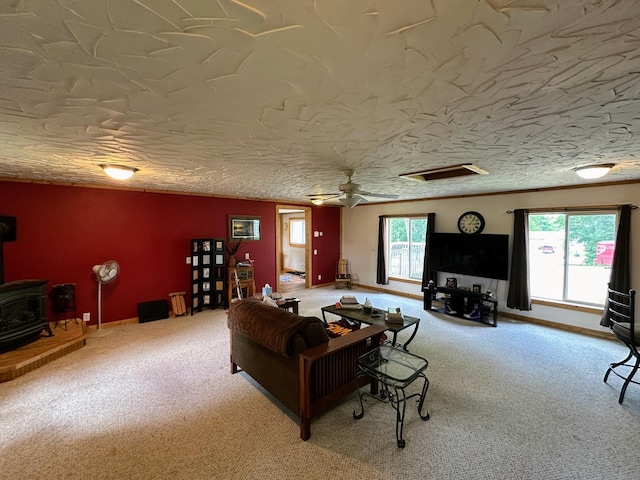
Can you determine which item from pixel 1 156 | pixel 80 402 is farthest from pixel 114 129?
pixel 80 402

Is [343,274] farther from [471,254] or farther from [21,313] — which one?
[21,313]

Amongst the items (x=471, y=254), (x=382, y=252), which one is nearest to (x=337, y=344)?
(x=471, y=254)

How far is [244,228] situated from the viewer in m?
6.25

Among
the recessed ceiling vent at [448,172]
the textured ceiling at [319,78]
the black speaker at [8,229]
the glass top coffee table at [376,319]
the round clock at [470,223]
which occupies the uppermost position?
the recessed ceiling vent at [448,172]

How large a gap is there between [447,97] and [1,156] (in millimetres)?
3966

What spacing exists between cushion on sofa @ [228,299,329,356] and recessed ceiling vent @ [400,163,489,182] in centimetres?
221

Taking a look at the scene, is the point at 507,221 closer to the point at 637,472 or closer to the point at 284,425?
the point at 637,472

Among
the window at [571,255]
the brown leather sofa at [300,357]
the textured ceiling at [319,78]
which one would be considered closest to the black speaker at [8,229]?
the textured ceiling at [319,78]

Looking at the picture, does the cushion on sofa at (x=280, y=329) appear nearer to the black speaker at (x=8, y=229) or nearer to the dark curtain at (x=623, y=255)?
the black speaker at (x=8, y=229)

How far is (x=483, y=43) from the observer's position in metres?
1.05

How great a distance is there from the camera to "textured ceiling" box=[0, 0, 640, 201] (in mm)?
905

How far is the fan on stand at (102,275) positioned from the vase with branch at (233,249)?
6.46 feet

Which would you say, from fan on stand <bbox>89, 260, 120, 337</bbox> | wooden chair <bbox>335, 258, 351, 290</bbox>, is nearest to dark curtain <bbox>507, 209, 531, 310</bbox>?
wooden chair <bbox>335, 258, 351, 290</bbox>

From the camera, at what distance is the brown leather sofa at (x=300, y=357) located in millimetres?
2227
